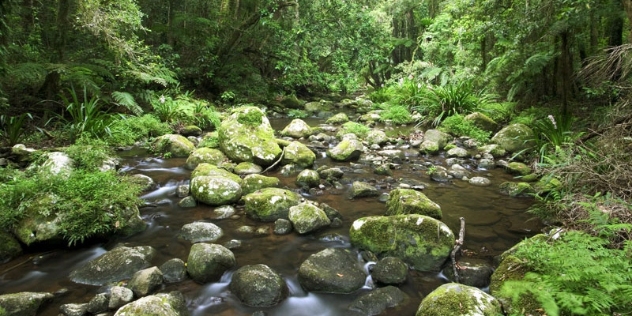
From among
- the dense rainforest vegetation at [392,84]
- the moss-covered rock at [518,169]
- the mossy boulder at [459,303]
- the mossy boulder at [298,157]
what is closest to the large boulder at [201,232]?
the dense rainforest vegetation at [392,84]

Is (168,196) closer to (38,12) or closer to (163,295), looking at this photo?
(163,295)

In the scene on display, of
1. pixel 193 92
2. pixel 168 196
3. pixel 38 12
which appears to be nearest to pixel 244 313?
pixel 168 196

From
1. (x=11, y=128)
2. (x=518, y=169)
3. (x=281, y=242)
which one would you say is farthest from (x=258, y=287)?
(x=11, y=128)

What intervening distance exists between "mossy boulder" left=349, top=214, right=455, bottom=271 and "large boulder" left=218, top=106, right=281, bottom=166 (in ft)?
11.4

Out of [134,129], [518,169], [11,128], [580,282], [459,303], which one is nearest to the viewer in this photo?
[580,282]

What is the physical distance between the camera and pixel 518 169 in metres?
6.87

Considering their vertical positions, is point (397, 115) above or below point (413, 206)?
above

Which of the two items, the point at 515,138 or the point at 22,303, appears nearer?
the point at 22,303

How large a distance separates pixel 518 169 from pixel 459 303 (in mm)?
5068

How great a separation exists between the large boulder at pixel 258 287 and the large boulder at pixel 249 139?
148 inches

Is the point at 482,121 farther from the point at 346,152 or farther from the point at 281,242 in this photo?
the point at 281,242

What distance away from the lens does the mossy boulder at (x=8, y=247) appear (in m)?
3.78

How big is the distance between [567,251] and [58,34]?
10.9 metres

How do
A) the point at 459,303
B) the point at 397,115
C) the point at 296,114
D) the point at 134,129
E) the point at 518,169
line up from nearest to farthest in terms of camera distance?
1. the point at 459,303
2. the point at 518,169
3. the point at 134,129
4. the point at 397,115
5. the point at 296,114
